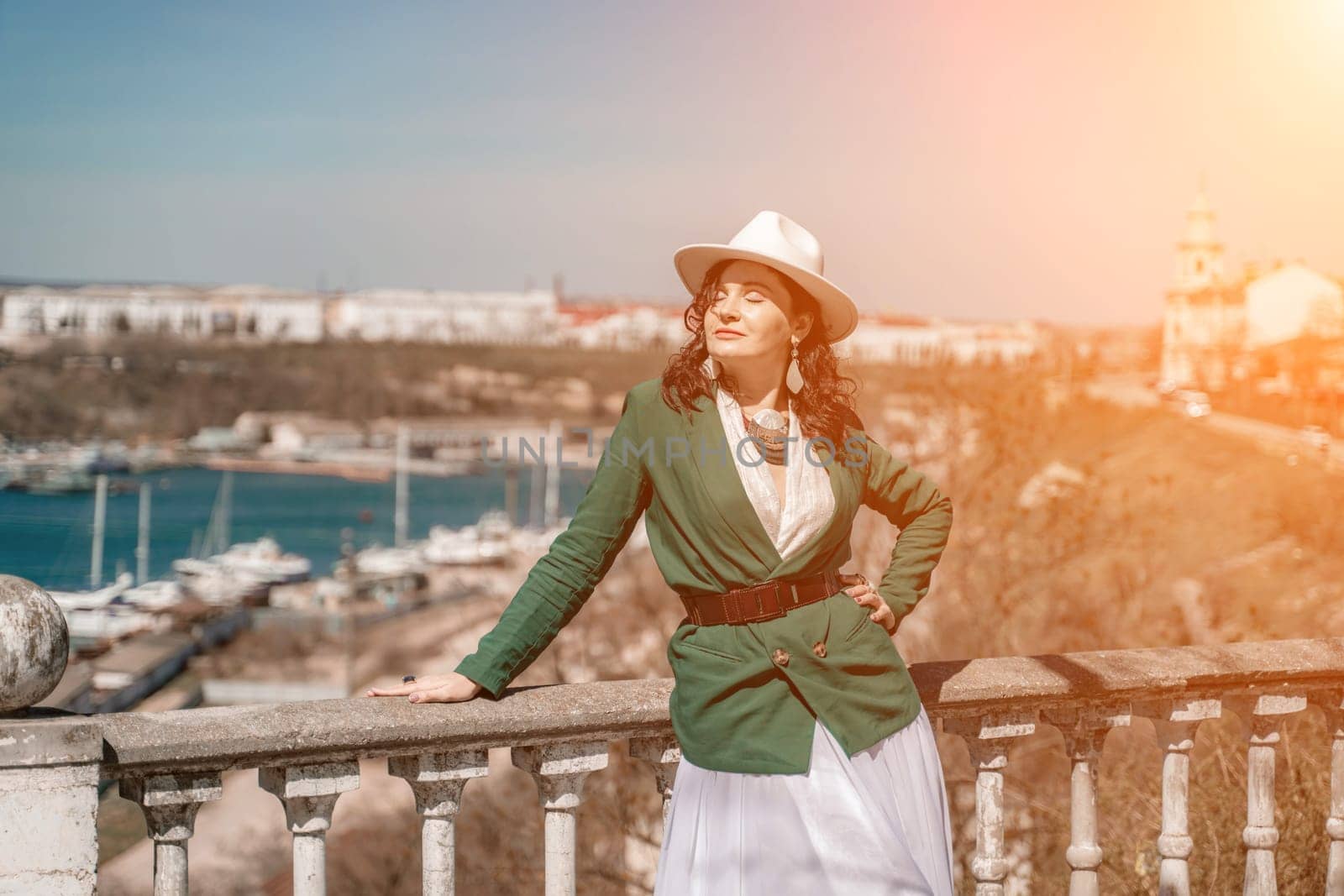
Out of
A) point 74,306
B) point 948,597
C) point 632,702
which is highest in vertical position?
point 74,306

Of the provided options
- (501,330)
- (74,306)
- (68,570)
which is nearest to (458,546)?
(501,330)

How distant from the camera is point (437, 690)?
245 centimetres

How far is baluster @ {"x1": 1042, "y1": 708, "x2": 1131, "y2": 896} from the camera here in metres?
3.00

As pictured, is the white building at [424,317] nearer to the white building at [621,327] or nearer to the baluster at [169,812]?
the white building at [621,327]

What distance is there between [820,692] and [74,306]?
85.2m

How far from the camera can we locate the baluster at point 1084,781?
9.83ft

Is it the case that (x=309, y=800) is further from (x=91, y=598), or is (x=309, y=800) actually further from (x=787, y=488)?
(x=91, y=598)

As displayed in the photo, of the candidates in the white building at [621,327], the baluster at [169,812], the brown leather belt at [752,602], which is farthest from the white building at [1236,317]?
the baluster at [169,812]

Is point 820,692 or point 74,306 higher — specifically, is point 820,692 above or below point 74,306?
below

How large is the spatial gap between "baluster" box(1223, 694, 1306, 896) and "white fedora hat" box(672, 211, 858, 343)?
1.38 metres

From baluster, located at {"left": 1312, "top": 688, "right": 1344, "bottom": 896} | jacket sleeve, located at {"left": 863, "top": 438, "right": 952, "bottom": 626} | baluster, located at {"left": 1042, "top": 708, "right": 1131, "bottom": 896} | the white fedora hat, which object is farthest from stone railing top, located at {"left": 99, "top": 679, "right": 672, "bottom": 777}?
baluster, located at {"left": 1312, "top": 688, "right": 1344, "bottom": 896}

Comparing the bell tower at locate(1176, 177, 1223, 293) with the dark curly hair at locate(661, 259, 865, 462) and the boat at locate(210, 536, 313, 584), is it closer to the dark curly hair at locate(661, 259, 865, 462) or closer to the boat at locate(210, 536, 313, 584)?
the dark curly hair at locate(661, 259, 865, 462)

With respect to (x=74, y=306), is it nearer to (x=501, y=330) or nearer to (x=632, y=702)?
(x=501, y=330)

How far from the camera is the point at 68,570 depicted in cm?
7388
